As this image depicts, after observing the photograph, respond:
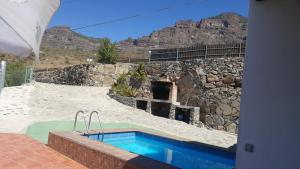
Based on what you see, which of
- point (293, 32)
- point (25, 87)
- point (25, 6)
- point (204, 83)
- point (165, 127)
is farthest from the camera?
point (25, 87)

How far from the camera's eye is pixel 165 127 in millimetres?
11844

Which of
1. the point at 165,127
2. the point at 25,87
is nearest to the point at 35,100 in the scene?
the point at 25,87

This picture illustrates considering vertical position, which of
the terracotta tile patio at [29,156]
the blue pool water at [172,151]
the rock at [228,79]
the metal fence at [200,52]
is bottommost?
the blue pool water at [172,151]

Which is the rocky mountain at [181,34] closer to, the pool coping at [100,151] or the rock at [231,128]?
the rock at [231,128]

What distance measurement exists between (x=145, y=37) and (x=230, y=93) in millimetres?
67530

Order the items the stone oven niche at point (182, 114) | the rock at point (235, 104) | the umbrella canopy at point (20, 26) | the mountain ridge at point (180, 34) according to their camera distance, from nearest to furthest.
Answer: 1. the umbrella canopy at point (20, 26)
2. the rock at point (235, 104)
3. the stone oven niche at point (182, 114)
4. the mountain ridge at point (180, 34)

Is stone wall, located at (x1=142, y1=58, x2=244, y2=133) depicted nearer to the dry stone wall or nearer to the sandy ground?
the dry stone wall

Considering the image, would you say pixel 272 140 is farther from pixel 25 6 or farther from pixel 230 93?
pixel 230 93

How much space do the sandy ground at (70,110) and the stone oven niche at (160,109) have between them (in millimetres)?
1036

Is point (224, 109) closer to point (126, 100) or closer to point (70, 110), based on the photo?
point (126, 100)

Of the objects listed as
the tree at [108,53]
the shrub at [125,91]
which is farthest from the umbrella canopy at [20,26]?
the tree at [108,53]

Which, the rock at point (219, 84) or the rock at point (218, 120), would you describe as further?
the rock at point (219, 84)

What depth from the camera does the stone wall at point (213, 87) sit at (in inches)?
519

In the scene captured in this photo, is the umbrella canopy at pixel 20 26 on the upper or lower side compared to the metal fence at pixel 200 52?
lower
